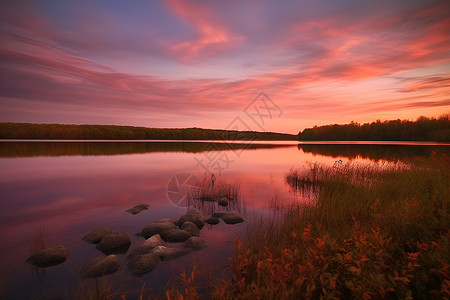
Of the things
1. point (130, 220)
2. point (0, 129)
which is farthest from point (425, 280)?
point (0, 129)

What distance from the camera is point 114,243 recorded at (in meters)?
7.64

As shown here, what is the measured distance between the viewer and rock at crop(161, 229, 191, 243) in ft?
26.5

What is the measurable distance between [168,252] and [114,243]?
2.15m

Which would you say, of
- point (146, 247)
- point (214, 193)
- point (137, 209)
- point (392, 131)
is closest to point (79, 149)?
point (137, 209)

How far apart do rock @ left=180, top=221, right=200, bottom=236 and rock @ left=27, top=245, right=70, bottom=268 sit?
3943 mm

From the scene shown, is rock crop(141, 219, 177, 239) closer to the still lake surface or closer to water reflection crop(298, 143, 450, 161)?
the still lake surface

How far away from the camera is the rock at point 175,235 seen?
8.06m

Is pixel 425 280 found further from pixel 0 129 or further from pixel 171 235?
pixel 0 129

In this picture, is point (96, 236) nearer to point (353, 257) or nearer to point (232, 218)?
point (232, 218)

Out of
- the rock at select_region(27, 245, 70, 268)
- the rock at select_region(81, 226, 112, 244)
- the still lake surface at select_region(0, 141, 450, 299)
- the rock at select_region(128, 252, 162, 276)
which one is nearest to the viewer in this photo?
the still lake surface at select_region(0, 141, 450, 299)

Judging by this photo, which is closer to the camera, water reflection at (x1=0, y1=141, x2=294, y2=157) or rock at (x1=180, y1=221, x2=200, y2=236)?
rock at (x1=180, y1=221, x2=200, y2=236)

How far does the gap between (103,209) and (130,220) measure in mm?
3121

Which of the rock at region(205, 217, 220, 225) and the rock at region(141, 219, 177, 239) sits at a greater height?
the rock at region(141, 219, 177, 239)

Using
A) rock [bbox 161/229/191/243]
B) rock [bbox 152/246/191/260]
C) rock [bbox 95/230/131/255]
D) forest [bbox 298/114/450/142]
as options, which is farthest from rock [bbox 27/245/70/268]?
forest [bbox 298/114/450/142]
